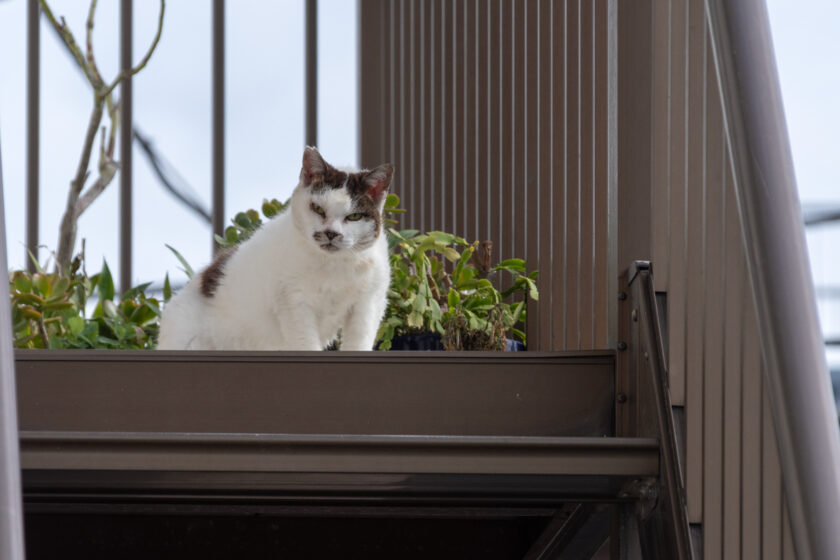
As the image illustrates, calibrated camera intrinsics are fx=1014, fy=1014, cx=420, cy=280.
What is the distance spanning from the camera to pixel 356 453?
3.89 ft

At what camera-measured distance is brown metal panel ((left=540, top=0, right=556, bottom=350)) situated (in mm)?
1934

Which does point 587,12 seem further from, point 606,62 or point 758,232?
point 758,232

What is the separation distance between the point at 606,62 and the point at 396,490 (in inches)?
30.3

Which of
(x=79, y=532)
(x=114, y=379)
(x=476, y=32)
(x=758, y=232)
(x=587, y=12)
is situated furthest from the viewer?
(x=476, y=32)

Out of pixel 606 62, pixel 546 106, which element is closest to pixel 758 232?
pixel 606 62

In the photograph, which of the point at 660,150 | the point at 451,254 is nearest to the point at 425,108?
the point at 451,254

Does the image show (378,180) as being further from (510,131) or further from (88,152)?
(88,152)

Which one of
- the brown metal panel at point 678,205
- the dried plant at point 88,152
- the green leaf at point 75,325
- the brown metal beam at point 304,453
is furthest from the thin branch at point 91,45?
the brown metal panel at point 678,205

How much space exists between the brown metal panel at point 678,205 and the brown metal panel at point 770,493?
0.22m

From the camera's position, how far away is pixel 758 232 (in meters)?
0.89

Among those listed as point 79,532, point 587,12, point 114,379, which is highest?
point 587,12

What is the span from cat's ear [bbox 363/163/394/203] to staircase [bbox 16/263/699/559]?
78 centimetres

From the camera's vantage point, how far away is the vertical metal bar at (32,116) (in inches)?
136

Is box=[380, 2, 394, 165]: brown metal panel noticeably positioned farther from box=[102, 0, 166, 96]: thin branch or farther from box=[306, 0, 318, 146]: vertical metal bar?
box=[102, 0, 166, 96]: thin branch
